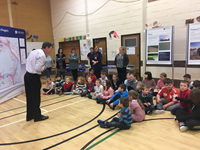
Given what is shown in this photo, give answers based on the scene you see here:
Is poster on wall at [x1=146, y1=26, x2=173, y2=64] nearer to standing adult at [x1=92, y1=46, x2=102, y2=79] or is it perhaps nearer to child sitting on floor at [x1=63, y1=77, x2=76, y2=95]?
standing adult at [x1=92, y1=46, x2=102, y2=79]

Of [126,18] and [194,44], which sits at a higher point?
[126,18]

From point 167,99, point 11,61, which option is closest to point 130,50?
point 167,99

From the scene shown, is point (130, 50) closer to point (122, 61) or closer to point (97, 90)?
point (122, 61)

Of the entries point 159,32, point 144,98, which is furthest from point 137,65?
point 144,98

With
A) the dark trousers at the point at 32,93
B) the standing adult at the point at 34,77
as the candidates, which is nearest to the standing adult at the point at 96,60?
the standing adult at the point at 34,77

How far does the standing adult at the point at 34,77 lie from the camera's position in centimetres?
316

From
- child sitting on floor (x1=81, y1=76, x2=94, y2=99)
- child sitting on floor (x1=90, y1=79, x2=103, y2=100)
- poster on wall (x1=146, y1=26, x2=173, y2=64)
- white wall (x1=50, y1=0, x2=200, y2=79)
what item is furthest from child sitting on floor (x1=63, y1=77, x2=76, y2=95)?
poster on wall (x1=146, y1=26, x2=173, y2=64)

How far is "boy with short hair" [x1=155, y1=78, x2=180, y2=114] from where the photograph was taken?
371cm

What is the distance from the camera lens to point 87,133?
2793 mm

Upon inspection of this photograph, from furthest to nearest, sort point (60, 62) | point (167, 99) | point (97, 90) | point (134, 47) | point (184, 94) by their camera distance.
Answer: point (60, 62), point (134, 47), point (97, 90), point (167, 99), point (184, 94)

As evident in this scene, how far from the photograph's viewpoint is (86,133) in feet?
9.16

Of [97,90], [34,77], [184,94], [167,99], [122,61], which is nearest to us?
[34,77]

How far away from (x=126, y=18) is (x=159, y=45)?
2080mm

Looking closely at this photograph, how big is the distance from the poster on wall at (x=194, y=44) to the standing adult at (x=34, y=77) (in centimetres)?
436
